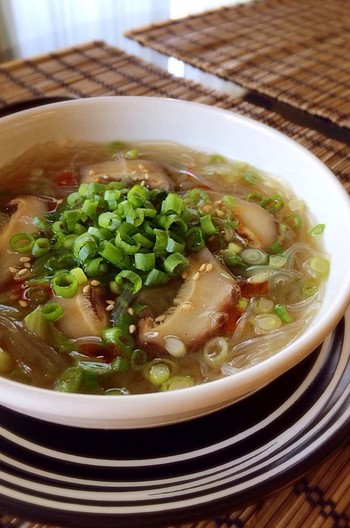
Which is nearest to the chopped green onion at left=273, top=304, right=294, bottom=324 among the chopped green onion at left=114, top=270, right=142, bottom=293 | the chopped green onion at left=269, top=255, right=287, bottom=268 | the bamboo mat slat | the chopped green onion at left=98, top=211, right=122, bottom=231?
the chopped green onion at left=269, top=255, right=287, bottom=268

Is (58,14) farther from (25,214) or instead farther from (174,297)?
(174,297)

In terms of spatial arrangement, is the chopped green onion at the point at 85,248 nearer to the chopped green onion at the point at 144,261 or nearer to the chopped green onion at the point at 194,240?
the chopped green onion at the point at 144,261

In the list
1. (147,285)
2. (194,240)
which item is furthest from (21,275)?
(194,240)

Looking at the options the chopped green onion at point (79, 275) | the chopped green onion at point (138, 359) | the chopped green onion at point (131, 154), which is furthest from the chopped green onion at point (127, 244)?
the chopped green onion at point (131, 154)

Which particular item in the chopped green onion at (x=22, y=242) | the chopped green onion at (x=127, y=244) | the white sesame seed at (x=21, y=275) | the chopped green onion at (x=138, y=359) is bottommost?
the chopped green onion at (x=138, y=359)

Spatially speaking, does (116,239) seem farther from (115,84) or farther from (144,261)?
(115,84)

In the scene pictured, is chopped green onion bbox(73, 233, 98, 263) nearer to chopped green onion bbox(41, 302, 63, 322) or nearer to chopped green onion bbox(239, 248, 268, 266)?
chopped green onion bbox(41, 302, 63, 322)
